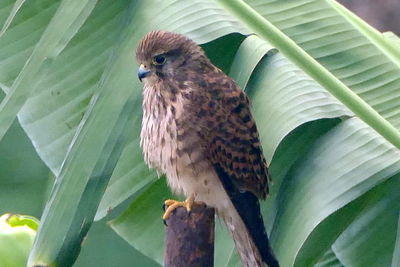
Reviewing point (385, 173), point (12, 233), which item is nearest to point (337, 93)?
point (385, 173)

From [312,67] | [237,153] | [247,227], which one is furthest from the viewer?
[312,67]

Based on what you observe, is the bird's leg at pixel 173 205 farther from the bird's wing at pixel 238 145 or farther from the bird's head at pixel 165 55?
the bird's head at pixel 165 55

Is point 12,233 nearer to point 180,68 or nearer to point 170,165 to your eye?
point 170,165

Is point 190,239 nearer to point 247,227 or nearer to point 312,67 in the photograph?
point 247,227

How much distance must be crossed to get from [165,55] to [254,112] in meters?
0.43

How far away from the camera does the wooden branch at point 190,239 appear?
2246 millimetres

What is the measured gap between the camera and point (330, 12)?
10.7ft

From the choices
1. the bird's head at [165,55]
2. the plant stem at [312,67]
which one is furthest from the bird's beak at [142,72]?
the plant stem at [312,67]

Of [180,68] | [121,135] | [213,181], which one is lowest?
[213,181]

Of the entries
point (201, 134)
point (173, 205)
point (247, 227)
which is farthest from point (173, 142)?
point (247, 227)

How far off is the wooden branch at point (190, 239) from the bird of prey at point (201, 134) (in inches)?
10.6

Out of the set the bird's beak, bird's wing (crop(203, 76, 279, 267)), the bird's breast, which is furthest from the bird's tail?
the bird's beak

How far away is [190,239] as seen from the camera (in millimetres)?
2301

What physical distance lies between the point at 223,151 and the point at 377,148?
473mm
